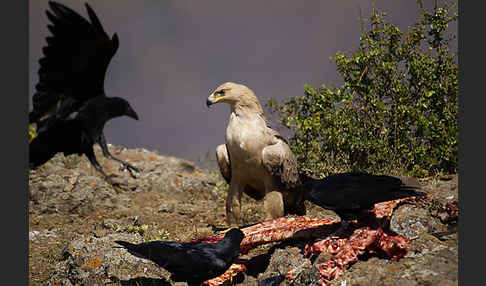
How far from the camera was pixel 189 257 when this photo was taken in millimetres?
3285

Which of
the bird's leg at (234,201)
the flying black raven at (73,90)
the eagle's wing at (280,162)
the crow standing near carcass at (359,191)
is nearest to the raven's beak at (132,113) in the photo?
the flying black raven at (73,90)

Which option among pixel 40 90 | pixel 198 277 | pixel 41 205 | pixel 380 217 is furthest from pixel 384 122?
pixel 41 205

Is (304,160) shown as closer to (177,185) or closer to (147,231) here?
(147,231)

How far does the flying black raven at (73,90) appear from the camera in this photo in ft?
16.3

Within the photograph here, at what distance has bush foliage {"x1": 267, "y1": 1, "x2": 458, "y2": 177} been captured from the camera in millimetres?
5758

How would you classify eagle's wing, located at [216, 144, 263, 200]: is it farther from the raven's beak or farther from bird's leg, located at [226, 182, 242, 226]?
the raven's beak

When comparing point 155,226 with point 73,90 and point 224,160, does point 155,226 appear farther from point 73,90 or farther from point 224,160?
point 73,90

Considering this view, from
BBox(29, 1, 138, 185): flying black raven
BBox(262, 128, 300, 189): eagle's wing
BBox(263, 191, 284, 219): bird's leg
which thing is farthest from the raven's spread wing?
BBox(263, 191, 284, 219): bird's leg

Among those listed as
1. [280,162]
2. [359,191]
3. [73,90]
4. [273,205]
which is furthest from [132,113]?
[359,191]

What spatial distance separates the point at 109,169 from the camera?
9305mm

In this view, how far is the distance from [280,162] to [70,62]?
337 cm

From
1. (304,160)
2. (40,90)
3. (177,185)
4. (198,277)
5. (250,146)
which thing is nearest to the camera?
(198,277)

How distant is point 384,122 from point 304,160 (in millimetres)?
1520

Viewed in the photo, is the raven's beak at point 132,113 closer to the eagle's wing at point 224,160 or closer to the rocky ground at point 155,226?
the rocky ground at point 155,226
